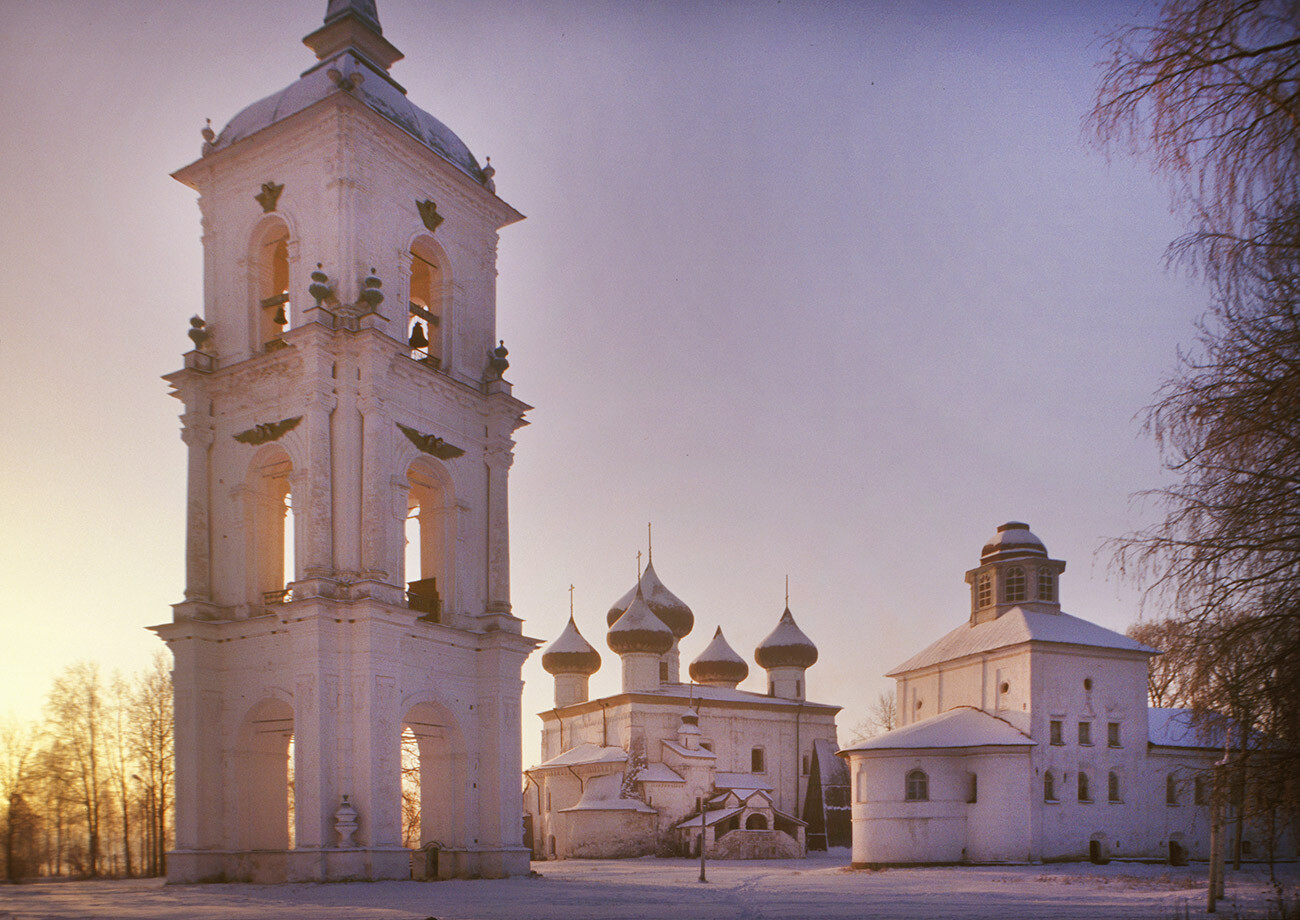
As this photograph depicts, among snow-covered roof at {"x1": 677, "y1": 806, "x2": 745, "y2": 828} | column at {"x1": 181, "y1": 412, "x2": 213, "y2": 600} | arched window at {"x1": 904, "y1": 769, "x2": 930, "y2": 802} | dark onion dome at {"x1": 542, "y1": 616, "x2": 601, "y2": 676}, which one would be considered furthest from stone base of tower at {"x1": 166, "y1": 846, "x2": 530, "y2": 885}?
dark onion dome at {"x1": 542, "y1": 616, "x2": 601, "y2": 676}

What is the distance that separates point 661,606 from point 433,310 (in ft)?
111

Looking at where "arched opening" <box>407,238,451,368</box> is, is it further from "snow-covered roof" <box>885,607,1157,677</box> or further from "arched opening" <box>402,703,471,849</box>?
"snow-covered roof" <box>885,607,1157,677</box>

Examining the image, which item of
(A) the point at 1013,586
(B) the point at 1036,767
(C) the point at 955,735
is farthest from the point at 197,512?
(A) the point at 1013,586

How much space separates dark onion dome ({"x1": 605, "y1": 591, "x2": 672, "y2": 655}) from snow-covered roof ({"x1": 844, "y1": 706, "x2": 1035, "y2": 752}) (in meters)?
15.6

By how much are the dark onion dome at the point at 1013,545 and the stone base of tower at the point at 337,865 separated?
25.4m

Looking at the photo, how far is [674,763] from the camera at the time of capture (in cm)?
5088

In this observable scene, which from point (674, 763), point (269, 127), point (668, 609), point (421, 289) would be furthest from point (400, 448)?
point (668, 609)

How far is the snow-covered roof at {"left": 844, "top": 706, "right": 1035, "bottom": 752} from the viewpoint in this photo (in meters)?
39.2

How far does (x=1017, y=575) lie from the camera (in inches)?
1775

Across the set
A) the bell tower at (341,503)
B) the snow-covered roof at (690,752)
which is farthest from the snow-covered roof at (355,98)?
the snow-covered roof at (690,752)

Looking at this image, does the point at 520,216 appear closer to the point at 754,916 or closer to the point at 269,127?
the point at 269,127

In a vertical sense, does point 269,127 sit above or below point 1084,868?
above

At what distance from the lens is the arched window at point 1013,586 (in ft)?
148

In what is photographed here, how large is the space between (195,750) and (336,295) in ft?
33.9
